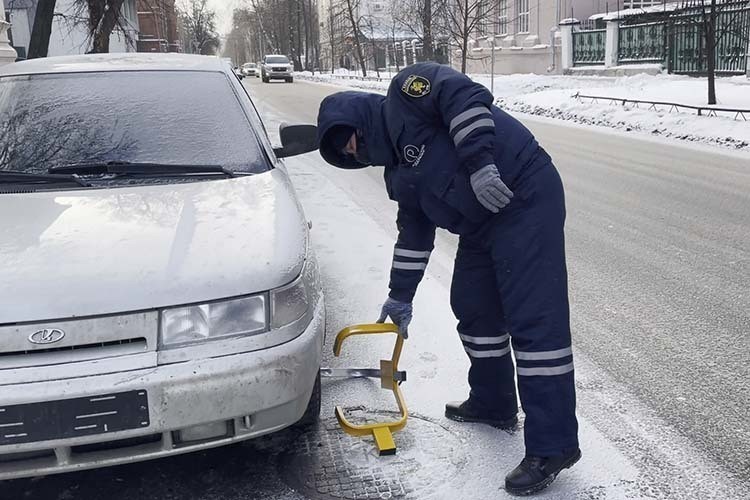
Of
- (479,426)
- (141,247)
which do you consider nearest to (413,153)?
(141,247)

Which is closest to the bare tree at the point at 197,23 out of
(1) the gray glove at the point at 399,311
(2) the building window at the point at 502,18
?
(2) the building window at the point at 502,18

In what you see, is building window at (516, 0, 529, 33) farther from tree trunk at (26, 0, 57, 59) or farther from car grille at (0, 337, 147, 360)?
car grille at (0, 337, 147, 360)

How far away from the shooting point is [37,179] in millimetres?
3490

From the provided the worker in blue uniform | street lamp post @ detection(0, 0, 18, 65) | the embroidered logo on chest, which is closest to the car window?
the worker in blue uniform

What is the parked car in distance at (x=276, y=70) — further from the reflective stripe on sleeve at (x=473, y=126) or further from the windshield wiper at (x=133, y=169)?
the reflective stripe on sleeve at (x=473, y=126)

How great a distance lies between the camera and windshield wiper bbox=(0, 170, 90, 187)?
346 cm

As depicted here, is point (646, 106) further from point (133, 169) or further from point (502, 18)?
point (502, 18)

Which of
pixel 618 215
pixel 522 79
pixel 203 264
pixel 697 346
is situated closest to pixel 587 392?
pixel 697 346

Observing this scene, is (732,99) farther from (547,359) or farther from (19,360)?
(19,360)

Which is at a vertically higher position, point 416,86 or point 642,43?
point 642,43

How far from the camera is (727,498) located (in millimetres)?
2723

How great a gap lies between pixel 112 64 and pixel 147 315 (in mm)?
2368

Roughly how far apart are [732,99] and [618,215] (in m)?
11.3

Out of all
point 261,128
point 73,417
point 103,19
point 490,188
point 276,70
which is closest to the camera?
point 73,417
